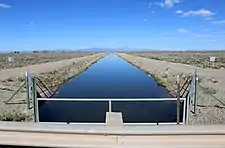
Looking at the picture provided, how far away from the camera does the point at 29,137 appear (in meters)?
1.79

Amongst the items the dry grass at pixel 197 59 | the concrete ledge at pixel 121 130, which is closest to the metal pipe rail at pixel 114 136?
the concrete ledge at pixel 121 130

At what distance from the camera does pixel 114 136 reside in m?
1.78

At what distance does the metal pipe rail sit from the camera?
1.73 metres

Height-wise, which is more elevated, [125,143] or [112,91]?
[125,143]

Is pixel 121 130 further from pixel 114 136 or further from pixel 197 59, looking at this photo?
pixel 197 59

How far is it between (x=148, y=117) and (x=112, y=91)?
7.59 m

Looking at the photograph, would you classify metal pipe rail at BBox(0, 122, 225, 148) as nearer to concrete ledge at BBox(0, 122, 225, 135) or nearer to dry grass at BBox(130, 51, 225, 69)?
concrete ledge at BBox(0, 122, 225, 135)

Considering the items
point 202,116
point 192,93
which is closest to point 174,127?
point 192,93

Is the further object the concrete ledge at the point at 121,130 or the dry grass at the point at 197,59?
the dry grass at the point at 197,59

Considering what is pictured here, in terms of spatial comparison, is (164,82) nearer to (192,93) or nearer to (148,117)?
(148,117)

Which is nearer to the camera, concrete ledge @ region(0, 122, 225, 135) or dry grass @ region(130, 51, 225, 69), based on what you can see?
concrete ledge @ region(0, 122, 225, 135)

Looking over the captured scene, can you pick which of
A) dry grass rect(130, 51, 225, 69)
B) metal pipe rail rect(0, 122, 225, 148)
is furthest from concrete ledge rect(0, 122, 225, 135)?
dry grass rect(130, 51, 225, 69)

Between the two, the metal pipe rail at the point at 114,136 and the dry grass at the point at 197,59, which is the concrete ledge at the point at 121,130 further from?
the dry grass at the point at 197,59

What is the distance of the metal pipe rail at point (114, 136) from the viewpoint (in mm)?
1732
